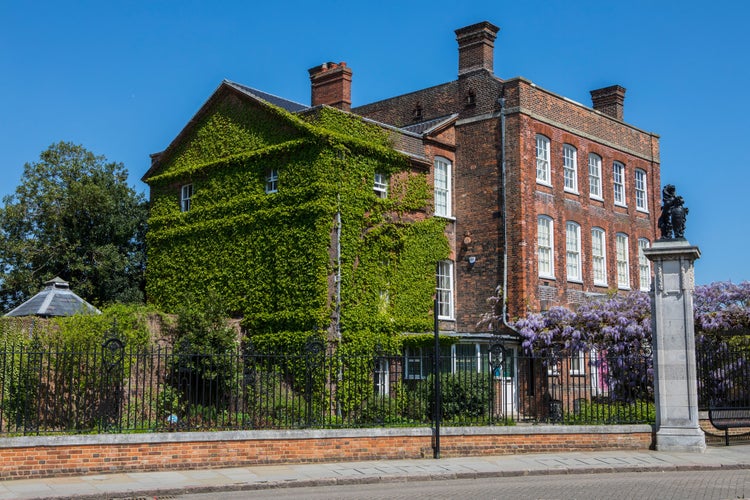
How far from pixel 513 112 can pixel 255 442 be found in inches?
723

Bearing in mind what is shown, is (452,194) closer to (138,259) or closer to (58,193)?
(138,259)

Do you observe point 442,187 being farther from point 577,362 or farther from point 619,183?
point 577,362

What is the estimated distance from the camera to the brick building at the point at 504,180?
101 ft

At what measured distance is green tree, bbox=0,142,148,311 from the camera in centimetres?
3872

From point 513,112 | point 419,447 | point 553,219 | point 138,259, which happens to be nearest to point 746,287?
point 553,219

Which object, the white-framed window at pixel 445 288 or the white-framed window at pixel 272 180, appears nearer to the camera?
the white-framed window at pixel 272 180

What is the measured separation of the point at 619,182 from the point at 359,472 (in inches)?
950

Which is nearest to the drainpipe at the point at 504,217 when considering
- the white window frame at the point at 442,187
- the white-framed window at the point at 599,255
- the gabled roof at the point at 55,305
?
the white window frame at the point at 442,187

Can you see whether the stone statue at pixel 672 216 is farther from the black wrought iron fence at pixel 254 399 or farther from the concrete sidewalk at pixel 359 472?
the concrete sidewalk at pixel 359 472

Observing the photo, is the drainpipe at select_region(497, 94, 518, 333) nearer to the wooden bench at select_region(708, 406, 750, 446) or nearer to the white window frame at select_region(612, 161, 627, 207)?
the white window frame at select_region(612, 161, 627, 207)

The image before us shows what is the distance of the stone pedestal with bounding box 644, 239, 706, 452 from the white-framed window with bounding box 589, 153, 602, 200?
15.7m

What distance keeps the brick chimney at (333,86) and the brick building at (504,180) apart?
36mm


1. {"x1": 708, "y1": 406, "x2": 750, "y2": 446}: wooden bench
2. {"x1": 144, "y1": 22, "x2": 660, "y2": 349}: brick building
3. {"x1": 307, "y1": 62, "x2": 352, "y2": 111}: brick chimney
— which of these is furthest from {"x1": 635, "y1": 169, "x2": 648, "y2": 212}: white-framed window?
{"x1": 708, "y1": 406, "x2": 750, "y2": 446}: wooden bench

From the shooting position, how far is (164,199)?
33.3 m
